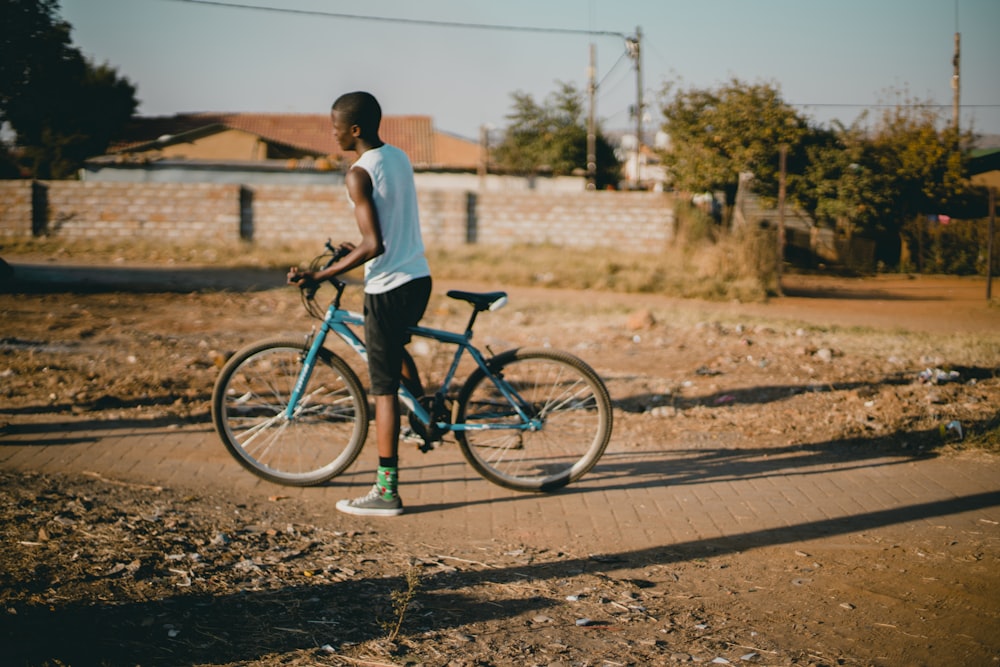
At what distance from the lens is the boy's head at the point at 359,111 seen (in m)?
4.16

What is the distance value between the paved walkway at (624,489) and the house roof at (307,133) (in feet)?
78.6

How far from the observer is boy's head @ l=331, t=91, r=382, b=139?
13.6ft

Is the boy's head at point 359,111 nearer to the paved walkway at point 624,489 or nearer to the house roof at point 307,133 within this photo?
the paved walkway at point 624,489

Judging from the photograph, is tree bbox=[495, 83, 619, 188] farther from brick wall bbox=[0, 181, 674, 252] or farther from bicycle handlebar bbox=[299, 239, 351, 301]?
bicycle handlebar bbox=[299, 239, 351, 301]

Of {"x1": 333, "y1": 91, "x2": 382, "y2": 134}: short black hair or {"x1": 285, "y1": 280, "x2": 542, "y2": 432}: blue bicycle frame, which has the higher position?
{"x1": 333, "y1": 91, "x2": 382, "y2": 134}: short black hair

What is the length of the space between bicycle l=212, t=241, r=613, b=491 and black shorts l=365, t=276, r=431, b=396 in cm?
14

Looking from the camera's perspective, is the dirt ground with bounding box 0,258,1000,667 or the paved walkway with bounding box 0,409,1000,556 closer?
the dirt ground with bounding box 0,258,1000,667

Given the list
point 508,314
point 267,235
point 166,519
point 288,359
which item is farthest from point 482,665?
point 267,235

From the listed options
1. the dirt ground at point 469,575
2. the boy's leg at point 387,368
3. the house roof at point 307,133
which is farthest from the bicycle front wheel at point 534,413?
the house roof at point 307,133

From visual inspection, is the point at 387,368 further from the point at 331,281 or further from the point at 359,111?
the point at 359,111

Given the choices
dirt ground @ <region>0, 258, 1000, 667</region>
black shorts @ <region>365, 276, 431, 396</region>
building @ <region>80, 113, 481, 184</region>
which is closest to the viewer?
dirt ground @ <region>0, 258, 1000, 667</region>

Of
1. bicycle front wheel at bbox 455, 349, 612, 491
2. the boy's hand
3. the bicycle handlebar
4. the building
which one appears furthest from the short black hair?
the building

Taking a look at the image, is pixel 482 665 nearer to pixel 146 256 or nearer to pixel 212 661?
pixel 212 661

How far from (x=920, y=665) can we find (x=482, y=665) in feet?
4.79
